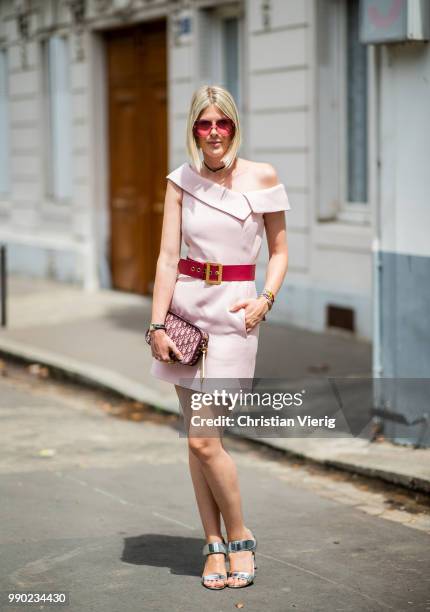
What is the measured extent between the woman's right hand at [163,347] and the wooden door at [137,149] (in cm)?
979

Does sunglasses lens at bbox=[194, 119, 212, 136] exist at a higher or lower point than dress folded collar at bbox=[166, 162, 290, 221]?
higher

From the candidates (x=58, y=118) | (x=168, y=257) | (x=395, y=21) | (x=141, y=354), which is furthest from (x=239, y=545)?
(x=58, y=118)

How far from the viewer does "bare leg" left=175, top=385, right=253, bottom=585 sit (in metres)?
4.97

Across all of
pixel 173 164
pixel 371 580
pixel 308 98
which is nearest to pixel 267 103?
pixel 308 98

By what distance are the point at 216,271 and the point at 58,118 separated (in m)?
13.0

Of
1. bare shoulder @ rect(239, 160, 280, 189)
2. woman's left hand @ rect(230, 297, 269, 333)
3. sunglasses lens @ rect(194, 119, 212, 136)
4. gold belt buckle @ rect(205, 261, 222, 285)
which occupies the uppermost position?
sunglasses lens @ rect(194, 119, 212, 136)

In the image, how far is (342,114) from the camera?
1212 centimetres

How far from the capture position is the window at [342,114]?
1195cm

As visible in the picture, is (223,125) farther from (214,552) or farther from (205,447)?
(214,552)

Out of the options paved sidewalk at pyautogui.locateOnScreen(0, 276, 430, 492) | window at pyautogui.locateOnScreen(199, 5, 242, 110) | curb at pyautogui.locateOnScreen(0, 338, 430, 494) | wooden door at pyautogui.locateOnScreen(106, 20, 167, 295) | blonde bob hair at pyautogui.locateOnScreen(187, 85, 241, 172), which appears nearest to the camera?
blonde bob hair at pyautogui.locateOnScreen(187, 85, 241, 172)

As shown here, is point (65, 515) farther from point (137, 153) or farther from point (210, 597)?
point (137, 153)

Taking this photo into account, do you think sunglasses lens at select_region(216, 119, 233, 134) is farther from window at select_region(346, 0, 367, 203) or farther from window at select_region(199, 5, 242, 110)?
window at select_region(199, 5, 242, 110)

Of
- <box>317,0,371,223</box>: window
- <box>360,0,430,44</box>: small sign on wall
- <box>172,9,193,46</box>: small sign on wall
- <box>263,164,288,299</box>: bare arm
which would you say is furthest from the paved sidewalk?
<box>172,9,193,46</box>: small sign on wall

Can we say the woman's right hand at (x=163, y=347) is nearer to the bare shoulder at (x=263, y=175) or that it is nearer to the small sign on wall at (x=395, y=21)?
the bare shoulder at (x=263, y=175)
